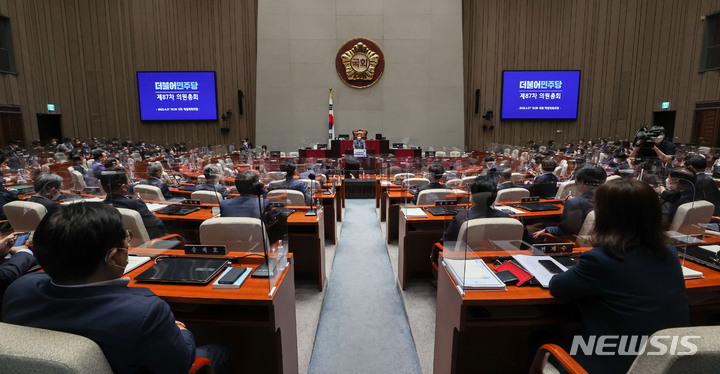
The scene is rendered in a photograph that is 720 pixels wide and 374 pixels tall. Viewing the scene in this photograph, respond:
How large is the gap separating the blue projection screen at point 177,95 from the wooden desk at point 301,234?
11.3m

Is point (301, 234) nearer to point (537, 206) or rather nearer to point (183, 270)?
point (183, 270)

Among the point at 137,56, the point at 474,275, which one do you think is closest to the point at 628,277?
the point at 474,275

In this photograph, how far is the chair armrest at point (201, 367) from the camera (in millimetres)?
1276

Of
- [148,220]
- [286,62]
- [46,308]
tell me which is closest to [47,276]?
[46,308]

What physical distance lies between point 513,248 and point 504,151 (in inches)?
426

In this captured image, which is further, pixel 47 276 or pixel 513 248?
pixel 513 248

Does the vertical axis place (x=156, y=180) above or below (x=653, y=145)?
below

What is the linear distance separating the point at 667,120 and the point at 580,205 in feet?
44.7

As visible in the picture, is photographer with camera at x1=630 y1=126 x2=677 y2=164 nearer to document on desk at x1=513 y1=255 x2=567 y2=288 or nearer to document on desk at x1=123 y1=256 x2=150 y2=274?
document on desk at x1=513 y1=255 x2=567 y2=288

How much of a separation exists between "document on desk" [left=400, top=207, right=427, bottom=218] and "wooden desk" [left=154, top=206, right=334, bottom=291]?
816mm

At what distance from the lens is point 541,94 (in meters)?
13.8

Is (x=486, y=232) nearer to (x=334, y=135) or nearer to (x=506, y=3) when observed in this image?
(x=334, y=135)

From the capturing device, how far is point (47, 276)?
1128 millimetres

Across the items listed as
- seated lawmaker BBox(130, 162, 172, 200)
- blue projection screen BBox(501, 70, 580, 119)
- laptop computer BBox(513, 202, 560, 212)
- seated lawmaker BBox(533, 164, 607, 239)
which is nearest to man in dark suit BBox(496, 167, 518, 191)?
laptop computer BBox(513, 202, 560, 212)
